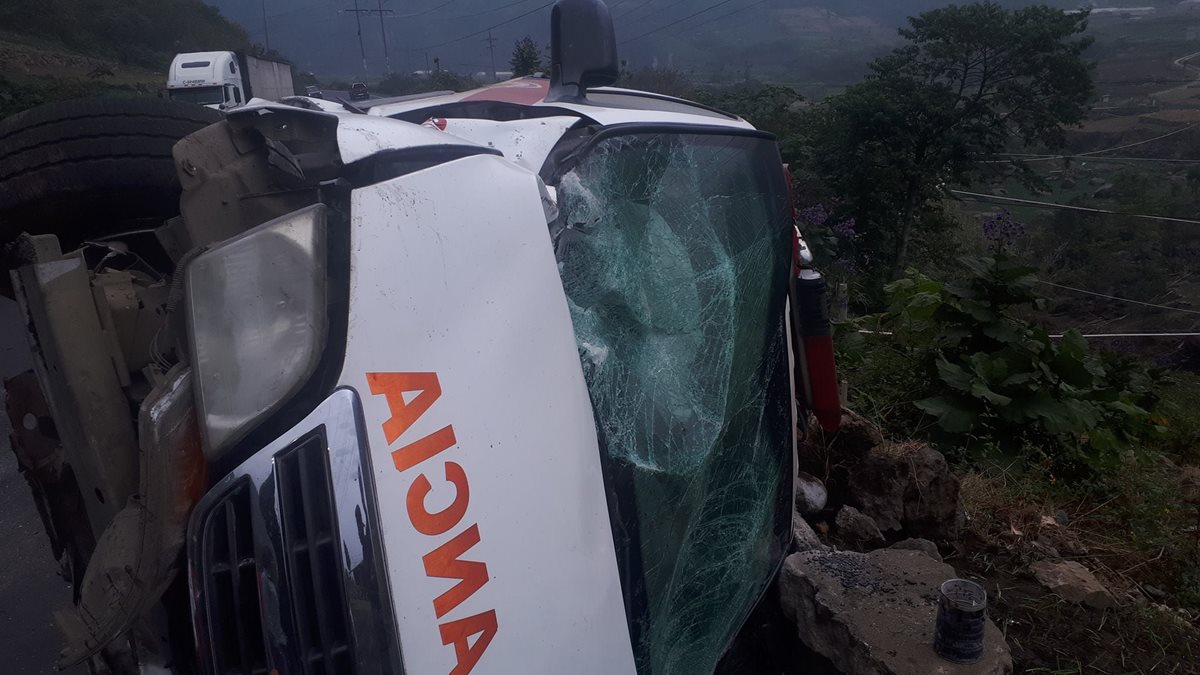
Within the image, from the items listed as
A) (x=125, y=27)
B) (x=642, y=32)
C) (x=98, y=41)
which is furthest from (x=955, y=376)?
(x=642, y=32)

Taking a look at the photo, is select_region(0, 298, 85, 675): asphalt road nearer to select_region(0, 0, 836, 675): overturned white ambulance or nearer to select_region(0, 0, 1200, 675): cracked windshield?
select_region(0, 0, 1200, 675): cracked windshield

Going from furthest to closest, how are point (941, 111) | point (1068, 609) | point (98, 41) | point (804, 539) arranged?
1. point (98, 41)
2. point (941, 111)
3. point (1068, 609)
4. point (804, 539)

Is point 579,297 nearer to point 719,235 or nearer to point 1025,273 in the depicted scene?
point 719,235

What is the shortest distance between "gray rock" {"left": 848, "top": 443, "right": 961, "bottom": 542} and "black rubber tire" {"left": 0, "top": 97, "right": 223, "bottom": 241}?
2581 millimetres

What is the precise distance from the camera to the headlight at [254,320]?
3.59ft

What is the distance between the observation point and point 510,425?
48.8 inches

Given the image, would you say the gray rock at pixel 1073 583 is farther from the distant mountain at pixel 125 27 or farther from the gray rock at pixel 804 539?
the distant mountain at pixel 125 27

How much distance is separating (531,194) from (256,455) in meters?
0.61

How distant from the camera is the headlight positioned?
1.09 metres

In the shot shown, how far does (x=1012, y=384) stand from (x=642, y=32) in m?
92.6

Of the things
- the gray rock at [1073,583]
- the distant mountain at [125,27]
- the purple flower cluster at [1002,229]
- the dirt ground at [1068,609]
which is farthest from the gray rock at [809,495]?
the distant mountain at [125,27]

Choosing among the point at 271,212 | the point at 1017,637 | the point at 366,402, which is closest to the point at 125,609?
the point at 366,402

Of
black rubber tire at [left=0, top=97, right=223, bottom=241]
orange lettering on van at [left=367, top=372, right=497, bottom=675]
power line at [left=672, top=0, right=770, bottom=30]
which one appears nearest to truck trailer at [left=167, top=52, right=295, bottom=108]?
black rubber tire at [left=0, top=97, right=223, bottom=241]

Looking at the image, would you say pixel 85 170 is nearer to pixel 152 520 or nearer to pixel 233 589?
pixel 152 520
